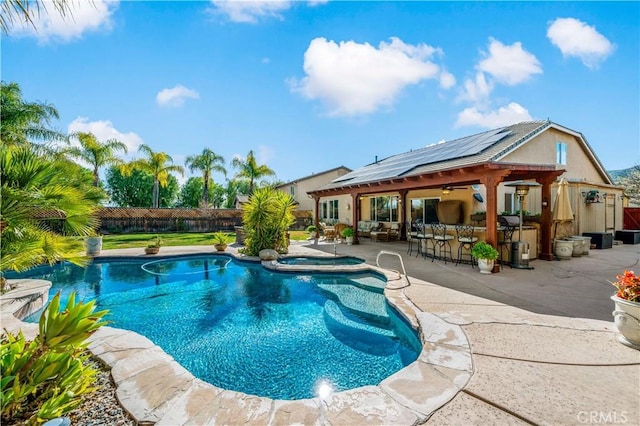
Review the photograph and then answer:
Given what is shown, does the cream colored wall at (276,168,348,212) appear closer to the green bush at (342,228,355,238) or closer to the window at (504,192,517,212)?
the green bush at (342,228,355,238)

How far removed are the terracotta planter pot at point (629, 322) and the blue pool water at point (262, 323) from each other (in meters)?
2.63

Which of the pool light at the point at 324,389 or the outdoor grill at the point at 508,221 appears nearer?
the pool light at the point at 324,389

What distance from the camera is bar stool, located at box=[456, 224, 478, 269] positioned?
875cm

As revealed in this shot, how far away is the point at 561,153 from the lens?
1372 centimetres

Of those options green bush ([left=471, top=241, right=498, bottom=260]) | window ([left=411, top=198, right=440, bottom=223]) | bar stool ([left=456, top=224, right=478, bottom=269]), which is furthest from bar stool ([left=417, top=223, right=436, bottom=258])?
window ([left=411, top=198, right=440, bottom=223])

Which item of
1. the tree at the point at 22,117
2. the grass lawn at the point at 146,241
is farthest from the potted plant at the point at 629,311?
the tree at the point at 22,117

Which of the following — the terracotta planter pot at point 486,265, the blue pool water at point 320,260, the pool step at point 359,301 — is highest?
the terracotta planter pot at point 486,265

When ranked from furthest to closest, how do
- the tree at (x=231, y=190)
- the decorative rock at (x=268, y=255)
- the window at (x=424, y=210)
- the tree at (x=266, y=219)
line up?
the tree at (x=231, y=190), the window at (x=424, y=210), the tree at (x=266, y=219), the decorative rock at (x=268, y=255)

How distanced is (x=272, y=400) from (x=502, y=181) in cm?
1019

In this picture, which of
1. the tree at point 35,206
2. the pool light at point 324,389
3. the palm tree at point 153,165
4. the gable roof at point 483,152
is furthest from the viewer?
the palm tree at point 153,165

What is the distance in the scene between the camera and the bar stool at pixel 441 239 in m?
9.39

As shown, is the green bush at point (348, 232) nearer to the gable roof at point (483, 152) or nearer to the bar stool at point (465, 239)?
the gable roof at point (483, 152)

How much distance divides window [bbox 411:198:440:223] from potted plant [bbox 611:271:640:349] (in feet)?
33.9

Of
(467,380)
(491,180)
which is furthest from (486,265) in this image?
(467,380)
